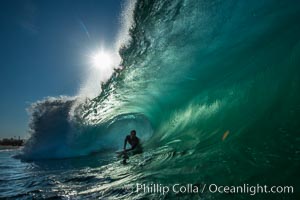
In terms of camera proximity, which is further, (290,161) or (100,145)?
(100,145)

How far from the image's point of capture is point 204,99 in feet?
23.8

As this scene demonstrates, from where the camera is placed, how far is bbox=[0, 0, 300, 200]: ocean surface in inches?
108

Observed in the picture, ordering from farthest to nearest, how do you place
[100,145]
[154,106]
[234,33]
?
1. [100,145]
2. [154,106]
3. [234,33]

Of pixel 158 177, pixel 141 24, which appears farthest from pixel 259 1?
pixel 158 177

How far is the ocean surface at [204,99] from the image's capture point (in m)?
2.75

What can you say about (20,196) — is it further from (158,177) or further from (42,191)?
(158,177)

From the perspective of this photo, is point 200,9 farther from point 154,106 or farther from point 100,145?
point 100,145

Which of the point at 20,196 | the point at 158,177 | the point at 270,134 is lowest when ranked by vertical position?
the point at 20,196

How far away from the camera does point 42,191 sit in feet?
10.9

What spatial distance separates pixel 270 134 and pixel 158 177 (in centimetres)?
180

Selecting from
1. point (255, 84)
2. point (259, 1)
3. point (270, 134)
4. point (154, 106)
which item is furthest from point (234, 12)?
point (154, 106)

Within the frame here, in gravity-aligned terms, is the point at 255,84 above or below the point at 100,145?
above

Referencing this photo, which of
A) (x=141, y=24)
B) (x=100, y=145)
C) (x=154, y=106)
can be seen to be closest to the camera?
(x=141, y=24)

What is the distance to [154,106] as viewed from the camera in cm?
1173
